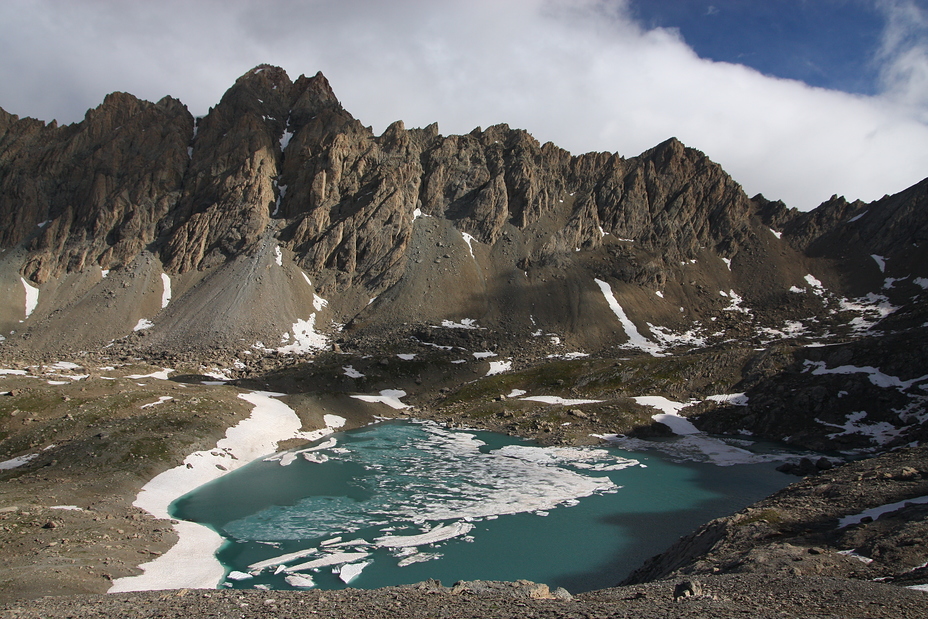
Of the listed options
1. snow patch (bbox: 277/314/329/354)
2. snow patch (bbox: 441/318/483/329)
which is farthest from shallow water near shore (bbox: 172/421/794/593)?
snow patch (bbox: 441/318/483/329)

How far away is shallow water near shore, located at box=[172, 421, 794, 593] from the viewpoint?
3425 centimetres

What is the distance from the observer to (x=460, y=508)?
46031mm

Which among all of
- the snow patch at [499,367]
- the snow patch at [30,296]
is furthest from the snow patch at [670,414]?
the snow patch at [30,296]

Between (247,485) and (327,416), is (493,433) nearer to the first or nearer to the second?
(327,416)

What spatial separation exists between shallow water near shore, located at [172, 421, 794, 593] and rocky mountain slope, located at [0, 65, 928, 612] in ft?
37.3

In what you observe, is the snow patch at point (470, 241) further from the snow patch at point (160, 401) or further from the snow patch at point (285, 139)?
the snow patch at point (160, 401)

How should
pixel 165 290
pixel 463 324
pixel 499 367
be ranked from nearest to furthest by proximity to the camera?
1. pixel 499 367
2. pixel 463 324
3. pixel 165 290

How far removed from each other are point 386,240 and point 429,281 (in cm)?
1878

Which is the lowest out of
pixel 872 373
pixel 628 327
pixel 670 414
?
pixel 670 414

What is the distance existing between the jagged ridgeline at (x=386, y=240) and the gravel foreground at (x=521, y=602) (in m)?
102

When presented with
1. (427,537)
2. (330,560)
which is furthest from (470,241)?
(330,560)

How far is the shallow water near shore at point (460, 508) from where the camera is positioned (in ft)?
112

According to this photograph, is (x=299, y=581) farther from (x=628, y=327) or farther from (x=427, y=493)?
(x=628, y=327)

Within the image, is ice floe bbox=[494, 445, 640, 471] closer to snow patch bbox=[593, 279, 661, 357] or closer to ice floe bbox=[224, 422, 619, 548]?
ice floe bbox=[224, 422, 619, 548]
